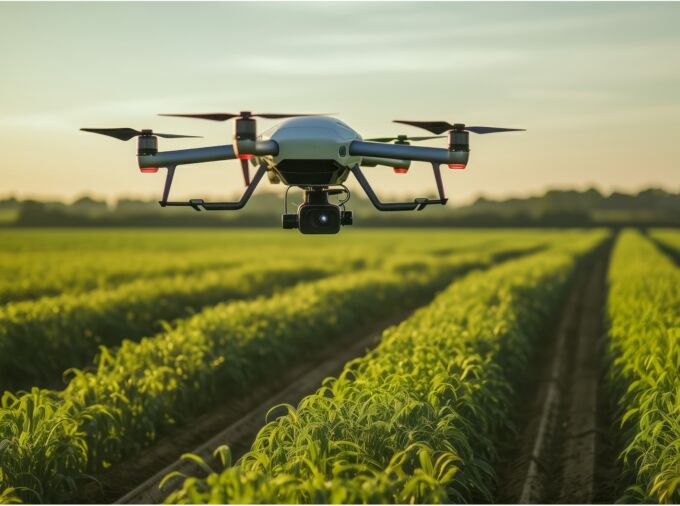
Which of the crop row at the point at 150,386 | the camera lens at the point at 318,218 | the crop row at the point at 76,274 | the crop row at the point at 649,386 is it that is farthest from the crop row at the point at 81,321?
the camera lens at the point at 318,218

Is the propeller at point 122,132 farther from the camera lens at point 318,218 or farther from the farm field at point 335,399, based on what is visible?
the farm field at point 335,399

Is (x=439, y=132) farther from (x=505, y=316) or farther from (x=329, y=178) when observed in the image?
(x=505, y=316)

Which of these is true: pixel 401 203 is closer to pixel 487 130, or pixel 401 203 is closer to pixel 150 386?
pixel 487 130

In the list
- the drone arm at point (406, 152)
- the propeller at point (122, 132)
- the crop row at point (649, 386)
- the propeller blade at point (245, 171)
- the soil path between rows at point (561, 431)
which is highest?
the propeller at point (122, 132)

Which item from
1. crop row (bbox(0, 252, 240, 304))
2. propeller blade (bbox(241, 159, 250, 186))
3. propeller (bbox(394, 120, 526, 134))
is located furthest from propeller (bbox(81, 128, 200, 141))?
→ crop row (bbox(0, 252, 240, 304))

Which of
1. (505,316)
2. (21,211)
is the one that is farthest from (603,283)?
(21,211)

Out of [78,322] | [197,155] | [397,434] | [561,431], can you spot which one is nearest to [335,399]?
[397,434]

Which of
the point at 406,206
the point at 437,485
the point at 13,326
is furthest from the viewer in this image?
the point at 13,326
